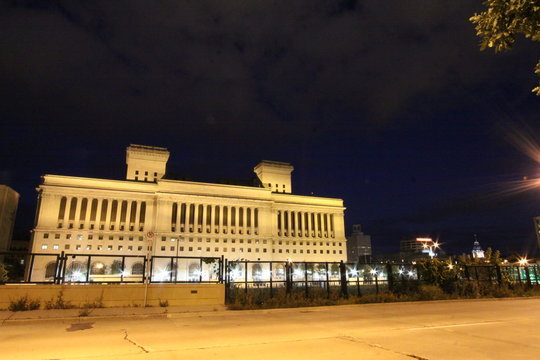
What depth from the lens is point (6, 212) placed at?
99625mm

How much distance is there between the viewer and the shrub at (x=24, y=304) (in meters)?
15.5

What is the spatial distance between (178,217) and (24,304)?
85925 mm

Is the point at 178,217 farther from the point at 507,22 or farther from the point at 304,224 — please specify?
the point at 507,22

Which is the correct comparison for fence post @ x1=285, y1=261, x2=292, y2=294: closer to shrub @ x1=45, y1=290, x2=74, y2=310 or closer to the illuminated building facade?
shrub @ x1=45, y1=290, x2=74, y2=310

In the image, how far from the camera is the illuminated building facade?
91.6 metres

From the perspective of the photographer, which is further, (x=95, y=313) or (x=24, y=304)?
(x=24, y=304)

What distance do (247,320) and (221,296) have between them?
16.5 ft

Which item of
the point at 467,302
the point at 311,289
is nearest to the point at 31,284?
the point at 311,289

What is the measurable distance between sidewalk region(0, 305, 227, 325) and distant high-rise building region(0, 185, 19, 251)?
99.6 m

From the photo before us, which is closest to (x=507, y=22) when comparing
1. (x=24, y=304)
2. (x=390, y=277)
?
(x=390, y=277)

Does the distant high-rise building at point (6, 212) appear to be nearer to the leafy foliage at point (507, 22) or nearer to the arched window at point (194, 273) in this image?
the arched window at point (194, 273)

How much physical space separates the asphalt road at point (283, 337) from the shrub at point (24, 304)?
7.94 ft

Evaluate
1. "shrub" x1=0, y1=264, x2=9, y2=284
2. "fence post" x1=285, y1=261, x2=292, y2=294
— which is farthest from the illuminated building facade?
"fence post" x1=285, y1=261, x2=292, y2=294

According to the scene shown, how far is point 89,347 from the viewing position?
9.05m
